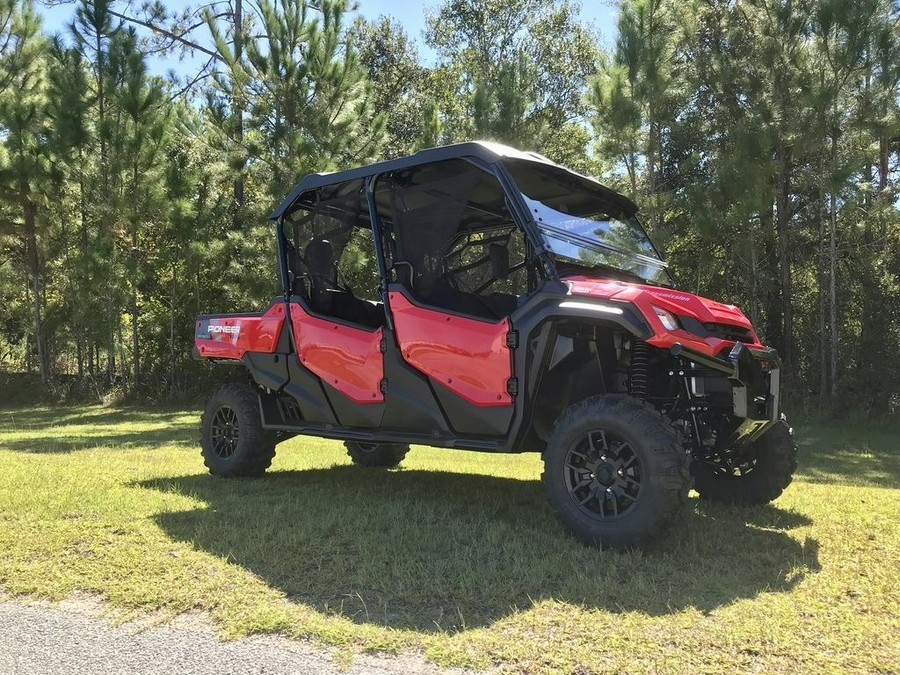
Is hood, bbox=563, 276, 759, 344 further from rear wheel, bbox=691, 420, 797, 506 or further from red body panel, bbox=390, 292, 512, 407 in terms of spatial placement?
rear wheel, bbox=691, 420, 797, 506

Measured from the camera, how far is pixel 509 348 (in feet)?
13.7

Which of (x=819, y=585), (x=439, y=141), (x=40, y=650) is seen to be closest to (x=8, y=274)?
(x=439, y=141)

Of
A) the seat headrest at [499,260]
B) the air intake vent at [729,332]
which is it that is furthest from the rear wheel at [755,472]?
the seat headrest at [499,260]

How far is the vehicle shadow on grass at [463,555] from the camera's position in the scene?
3080mm

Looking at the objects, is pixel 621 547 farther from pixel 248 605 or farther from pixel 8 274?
pixel 8 274

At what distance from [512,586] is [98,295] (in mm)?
16818

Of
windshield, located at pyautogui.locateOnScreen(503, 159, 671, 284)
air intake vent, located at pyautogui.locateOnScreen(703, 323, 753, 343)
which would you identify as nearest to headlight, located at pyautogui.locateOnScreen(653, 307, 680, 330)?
air intake vent, located at pyautogui.locateOnScreen(703, 323, 753, 343)

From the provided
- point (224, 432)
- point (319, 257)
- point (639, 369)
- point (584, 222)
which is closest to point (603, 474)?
point (639, 369)

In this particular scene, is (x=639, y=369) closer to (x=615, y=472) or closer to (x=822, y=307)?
(x=615, y=472)

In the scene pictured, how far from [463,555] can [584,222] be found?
2499mm

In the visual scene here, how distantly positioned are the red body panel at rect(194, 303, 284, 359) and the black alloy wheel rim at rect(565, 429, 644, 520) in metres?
2.92

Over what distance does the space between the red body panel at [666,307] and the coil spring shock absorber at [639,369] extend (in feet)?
1.08

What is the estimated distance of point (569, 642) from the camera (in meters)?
2.66

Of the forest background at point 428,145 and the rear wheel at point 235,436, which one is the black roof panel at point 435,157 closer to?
the rear wheel at point 235,436
